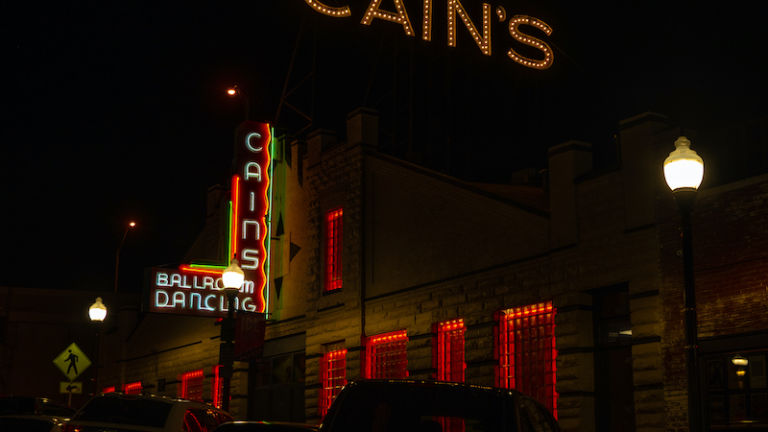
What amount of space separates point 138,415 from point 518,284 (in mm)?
8233

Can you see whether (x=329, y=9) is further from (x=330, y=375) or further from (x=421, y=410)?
(x=421, y=410)

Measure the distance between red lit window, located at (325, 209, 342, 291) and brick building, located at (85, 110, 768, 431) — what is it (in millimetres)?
50

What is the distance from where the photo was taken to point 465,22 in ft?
97.8

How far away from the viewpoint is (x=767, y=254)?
14.3 meters

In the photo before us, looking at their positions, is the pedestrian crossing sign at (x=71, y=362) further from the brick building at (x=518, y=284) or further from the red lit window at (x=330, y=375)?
the red lit window at (x=330, y=375)

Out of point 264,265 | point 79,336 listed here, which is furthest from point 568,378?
point 79,336

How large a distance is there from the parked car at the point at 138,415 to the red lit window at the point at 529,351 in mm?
6822

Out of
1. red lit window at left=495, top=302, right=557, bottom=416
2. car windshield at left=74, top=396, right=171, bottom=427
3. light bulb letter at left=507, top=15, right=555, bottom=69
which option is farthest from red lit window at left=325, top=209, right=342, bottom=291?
car windshield at left=74, top=396, right=171, bottom=427

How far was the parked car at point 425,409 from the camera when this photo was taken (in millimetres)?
8586

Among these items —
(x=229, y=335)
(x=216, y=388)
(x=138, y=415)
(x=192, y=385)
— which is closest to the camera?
(x=138, y=415)

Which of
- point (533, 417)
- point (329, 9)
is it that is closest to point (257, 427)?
point (533, 417)

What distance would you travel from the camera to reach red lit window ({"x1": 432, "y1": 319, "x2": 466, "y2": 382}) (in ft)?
67.8

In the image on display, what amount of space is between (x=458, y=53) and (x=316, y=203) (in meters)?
7.04

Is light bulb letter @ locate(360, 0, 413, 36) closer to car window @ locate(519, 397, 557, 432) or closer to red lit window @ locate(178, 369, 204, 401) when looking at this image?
red lit window @ locate(178, 369, 204, 401)
